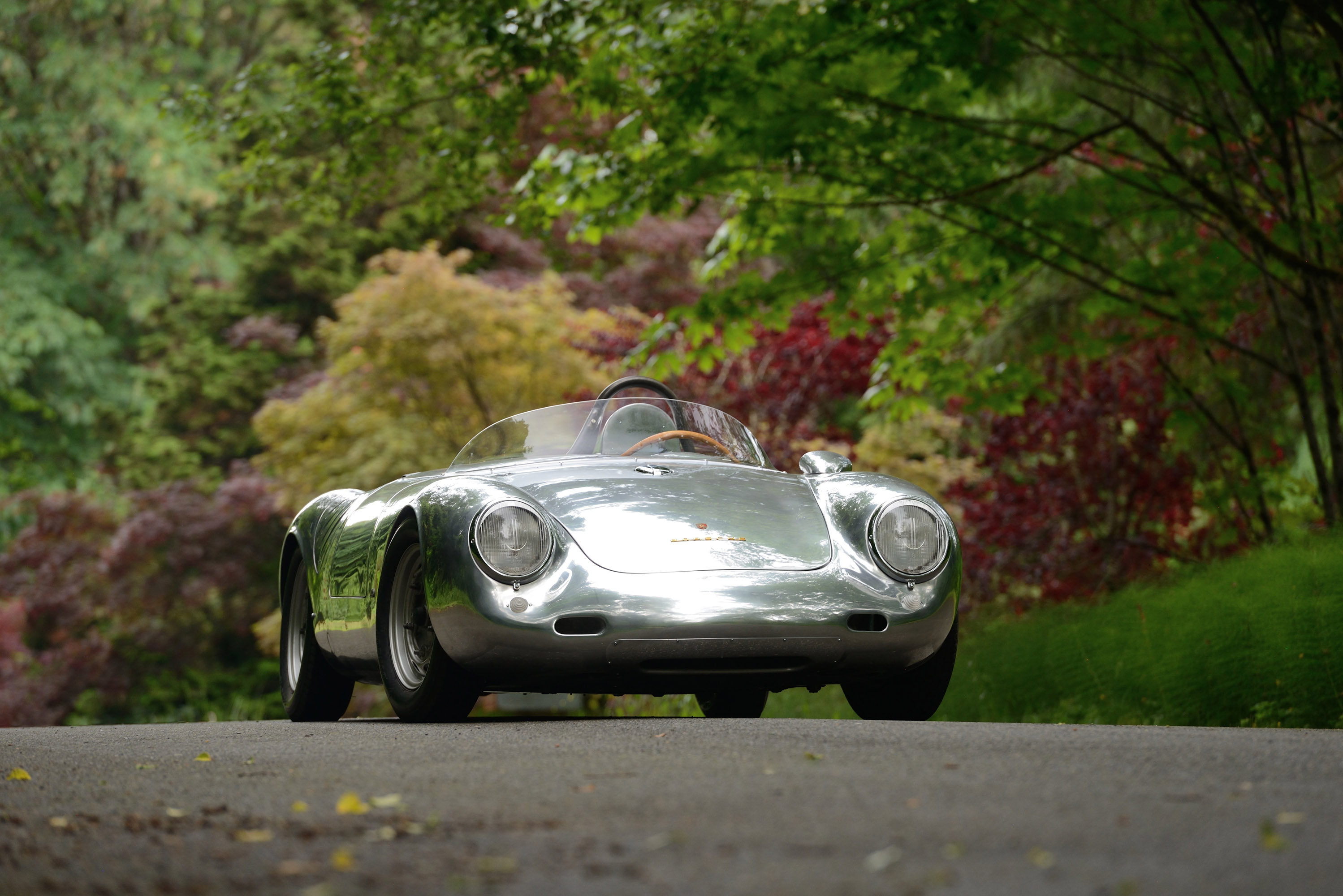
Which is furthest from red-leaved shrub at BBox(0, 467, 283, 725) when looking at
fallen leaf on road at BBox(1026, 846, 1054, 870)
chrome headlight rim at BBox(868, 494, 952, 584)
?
fallen leaf on road at BBox(1026, 846, 1054, 870)

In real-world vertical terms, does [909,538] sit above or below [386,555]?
above

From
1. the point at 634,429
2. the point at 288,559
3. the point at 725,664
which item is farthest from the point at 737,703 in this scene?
the point at 725,664

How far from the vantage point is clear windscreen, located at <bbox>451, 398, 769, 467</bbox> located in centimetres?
688

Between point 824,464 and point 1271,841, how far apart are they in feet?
14.1

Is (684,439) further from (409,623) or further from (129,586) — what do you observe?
(129,586)

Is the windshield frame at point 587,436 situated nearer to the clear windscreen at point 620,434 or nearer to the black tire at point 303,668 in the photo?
the clear windscreen at point 620,434

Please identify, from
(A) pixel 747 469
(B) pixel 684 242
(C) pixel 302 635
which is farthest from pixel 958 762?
(B) pixel 684 242

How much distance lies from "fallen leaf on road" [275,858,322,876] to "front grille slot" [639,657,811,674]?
9.26 ft

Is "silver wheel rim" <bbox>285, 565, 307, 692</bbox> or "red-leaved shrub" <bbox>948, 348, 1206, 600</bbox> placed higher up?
"silver wheel rim" <bbox>285, 565, 307, 692</bbox>

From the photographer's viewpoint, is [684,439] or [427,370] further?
[427,370]

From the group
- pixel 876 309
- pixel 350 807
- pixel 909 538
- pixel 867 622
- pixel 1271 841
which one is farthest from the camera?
pixel 876 309

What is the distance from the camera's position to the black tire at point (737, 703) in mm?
8422

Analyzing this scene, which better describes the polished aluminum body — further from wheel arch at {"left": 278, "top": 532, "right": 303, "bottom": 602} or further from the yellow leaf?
the yellow leaf

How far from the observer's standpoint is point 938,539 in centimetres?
597
